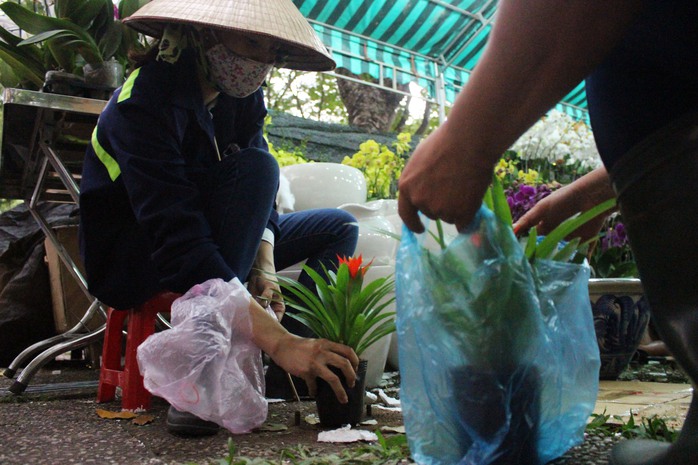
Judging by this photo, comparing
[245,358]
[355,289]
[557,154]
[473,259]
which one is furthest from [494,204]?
[557,154]

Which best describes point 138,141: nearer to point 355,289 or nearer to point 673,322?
point 355,289

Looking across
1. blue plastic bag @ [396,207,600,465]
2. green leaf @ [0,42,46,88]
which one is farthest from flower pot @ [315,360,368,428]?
green leaf @ [0,42,46,88]

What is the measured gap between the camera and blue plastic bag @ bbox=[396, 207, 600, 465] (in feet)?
3.12

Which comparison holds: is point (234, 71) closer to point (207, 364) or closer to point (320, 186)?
point (207, 364)

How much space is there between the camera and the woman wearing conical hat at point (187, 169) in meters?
1.62

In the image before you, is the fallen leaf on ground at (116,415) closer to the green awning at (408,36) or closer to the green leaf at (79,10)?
the green leaf at (79,10)

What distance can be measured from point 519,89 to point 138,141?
122 cm

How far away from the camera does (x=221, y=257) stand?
163 cm

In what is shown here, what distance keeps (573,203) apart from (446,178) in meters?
0.53

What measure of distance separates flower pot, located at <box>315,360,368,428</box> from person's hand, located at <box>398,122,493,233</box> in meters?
0.79

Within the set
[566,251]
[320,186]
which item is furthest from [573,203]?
[320,186]

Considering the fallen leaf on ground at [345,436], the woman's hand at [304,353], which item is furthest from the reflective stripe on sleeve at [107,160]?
the fallen leaf on ground at [345,436]

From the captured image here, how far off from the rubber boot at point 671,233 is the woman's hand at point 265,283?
1104mm

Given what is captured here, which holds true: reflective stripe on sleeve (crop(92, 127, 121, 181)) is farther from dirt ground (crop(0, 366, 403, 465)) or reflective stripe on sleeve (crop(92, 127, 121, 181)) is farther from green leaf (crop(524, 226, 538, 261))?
green leaf (crop(524, 226, 538, 261))
